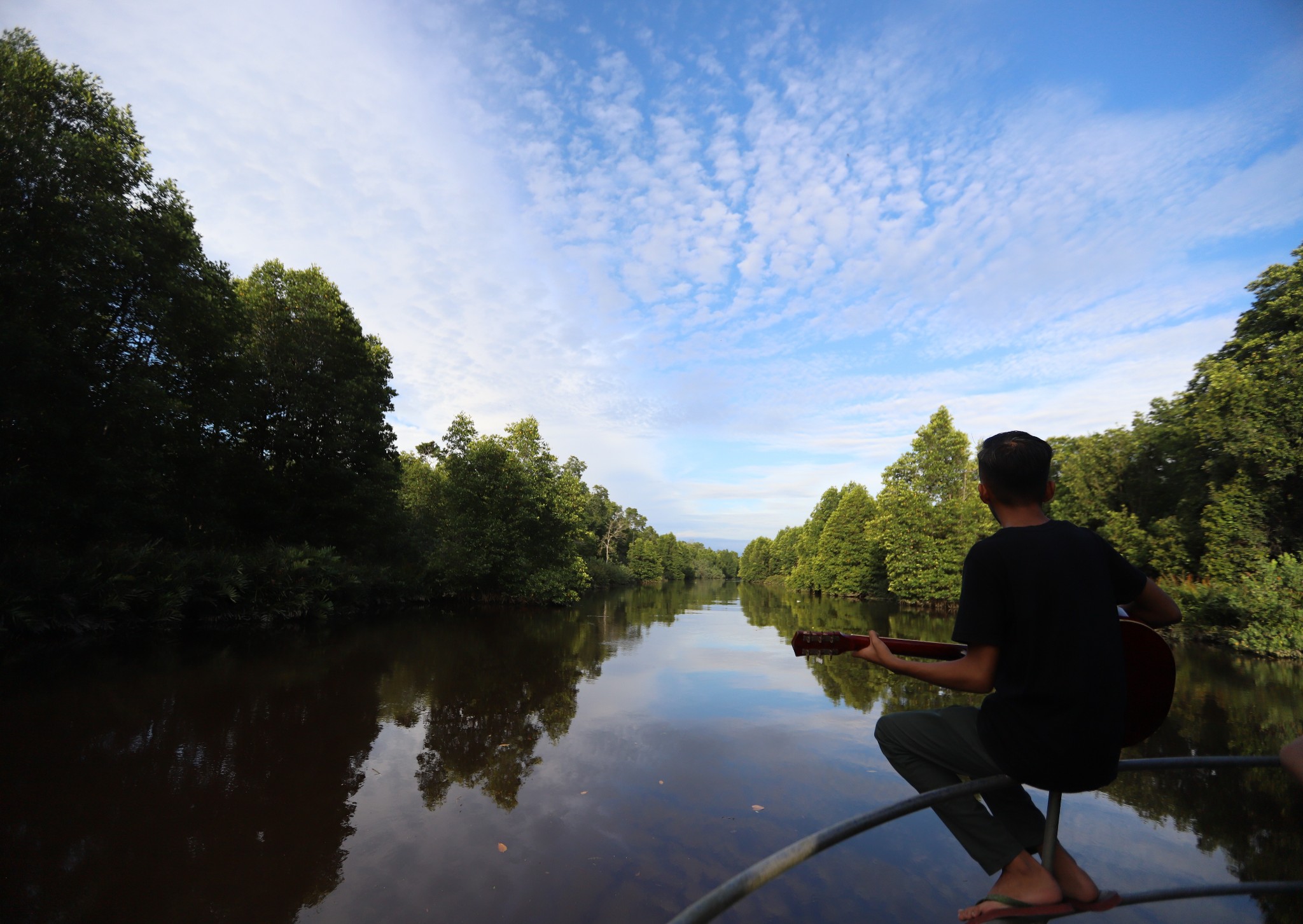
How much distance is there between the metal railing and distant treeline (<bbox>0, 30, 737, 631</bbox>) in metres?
15.8

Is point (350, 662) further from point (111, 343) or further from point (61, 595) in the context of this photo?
point (111, 343)

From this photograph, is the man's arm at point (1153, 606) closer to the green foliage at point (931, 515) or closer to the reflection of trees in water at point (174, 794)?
the reflection of trees in water at point (174, 794)

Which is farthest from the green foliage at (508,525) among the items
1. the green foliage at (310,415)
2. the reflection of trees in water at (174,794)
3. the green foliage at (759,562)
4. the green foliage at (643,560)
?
the green foliage at (759,562)

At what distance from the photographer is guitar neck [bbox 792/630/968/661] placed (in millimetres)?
1840

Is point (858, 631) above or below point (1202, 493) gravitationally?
below


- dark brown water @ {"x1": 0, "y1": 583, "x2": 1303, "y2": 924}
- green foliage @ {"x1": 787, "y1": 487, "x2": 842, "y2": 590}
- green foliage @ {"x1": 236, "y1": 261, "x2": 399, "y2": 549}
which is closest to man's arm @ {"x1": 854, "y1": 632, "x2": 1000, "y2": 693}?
dark brown water @ {"x1": 0, "y1": 583, "x2": 1303, "y2": 924}

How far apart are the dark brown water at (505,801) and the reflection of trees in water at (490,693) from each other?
2.4 inches

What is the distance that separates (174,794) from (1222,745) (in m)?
11.9

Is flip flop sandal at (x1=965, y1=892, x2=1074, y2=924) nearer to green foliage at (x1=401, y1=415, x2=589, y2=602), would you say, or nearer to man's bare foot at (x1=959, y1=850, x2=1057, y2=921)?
man's bare foot at (x1=959, y1=850, x2=1057, y2=921)

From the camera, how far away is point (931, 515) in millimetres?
30922

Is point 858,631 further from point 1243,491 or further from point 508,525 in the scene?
point 508,525

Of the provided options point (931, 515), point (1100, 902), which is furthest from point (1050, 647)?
point (931, 515)

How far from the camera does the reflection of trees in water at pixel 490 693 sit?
250 inches

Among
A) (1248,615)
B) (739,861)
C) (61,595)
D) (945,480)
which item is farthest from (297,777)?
(945,480)
